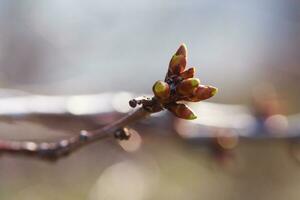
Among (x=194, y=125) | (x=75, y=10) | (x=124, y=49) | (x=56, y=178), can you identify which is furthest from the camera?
(x=124, y=49)

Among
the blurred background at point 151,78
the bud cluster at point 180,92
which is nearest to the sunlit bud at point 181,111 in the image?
the bud cluster at point 180,92

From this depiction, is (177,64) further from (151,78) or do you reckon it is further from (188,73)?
(151,78)

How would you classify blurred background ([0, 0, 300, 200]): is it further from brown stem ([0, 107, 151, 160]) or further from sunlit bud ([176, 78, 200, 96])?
sunlit bud ([176, 78, 200, 96])

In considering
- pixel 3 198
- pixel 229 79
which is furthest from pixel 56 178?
pixel 229 79

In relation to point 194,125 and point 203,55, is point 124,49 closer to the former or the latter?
point 203,55

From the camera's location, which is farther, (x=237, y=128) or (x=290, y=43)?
(x=290, y=43)

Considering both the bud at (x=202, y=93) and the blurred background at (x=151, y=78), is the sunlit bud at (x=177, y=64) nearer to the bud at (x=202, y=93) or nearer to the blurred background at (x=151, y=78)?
the bud at (x=202, y=93)
